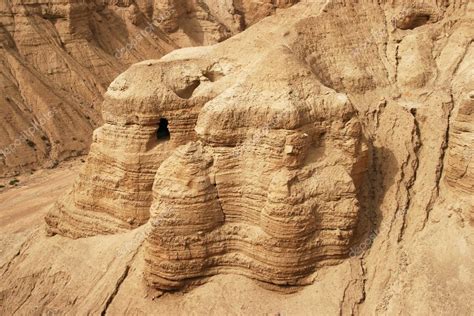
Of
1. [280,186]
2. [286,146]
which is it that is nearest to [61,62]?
[286,146]

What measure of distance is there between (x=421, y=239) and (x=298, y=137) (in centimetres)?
462

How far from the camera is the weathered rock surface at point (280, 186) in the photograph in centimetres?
1446

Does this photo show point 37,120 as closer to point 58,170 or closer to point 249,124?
point 58,170

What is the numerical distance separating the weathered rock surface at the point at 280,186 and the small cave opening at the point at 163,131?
0.07m

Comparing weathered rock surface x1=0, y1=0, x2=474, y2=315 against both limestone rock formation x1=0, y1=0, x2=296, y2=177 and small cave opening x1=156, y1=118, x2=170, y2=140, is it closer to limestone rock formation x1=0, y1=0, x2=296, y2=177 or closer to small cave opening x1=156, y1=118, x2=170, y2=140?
small cave opening x1=156, y1=118, x2=170, y2=140

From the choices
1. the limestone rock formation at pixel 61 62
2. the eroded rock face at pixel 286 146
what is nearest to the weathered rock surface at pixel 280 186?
the eroded rock face at pixel 286 146

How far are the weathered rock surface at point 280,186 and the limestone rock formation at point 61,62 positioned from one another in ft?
67.5

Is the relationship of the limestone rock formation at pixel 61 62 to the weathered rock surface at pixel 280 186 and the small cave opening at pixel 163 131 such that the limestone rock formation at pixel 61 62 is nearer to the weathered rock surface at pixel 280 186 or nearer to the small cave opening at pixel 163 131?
the weathered rock surface at pixel 280 186

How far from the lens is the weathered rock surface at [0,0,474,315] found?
14461 millimetres

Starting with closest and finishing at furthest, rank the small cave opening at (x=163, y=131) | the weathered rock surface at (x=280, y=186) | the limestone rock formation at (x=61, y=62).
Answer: the weathered rock surface at (x=280, y=186), the small cave opening at (x=163, y=131), the limestone rock formation at (x=61, y=62)

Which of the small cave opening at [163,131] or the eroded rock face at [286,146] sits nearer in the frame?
the eroded rock face at [286,146]

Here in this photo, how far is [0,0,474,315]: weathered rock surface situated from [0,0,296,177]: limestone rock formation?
20.6 meters

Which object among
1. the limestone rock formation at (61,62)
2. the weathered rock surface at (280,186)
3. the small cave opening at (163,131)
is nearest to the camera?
the weathered rock surface at (280,186)

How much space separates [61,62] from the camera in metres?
42.2
